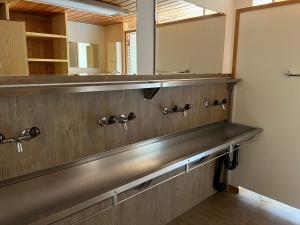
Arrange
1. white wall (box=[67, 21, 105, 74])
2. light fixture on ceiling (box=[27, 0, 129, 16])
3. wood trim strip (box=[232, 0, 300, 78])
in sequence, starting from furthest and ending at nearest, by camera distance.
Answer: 1. wood trim strip (box=[232, 0, 300, 78])
2. white wall (box=[67, 21, 105, 74])
3. light fixture on ceiling (box=[27, 0, 129, 16])

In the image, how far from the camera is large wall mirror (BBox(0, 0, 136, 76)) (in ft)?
4.00

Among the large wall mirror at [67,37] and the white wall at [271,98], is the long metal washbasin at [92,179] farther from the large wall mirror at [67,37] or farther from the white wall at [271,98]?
the large wall mirror at [67,37]

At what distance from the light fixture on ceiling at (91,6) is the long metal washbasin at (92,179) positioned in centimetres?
96

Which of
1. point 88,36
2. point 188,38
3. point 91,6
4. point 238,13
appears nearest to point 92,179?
point 88,36

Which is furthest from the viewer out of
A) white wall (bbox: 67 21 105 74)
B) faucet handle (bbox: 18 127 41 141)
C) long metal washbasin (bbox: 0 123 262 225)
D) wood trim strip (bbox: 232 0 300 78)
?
wood trim strip (bbox: 232 0 300 78)

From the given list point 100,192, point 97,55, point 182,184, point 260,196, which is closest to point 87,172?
point 100,192

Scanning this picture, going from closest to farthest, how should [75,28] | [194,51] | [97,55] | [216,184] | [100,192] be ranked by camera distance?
[100,192], [75,28], [97,55], [194,51], [216,184]

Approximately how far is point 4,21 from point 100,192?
0.97 metres

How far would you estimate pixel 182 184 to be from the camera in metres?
2.45

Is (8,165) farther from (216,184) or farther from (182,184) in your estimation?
(216,184)

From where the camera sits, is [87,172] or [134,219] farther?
[134,219]

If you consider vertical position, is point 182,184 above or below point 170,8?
below

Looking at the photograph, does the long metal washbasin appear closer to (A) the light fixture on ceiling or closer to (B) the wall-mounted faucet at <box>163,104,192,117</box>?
(B) the wall-mounted faucet at <box>163,104,192,117</box>

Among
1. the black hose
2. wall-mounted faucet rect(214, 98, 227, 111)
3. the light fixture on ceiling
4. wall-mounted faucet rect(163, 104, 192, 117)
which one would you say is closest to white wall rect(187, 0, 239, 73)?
wall-mounted faucet rect(214, 98, 227, 111)
